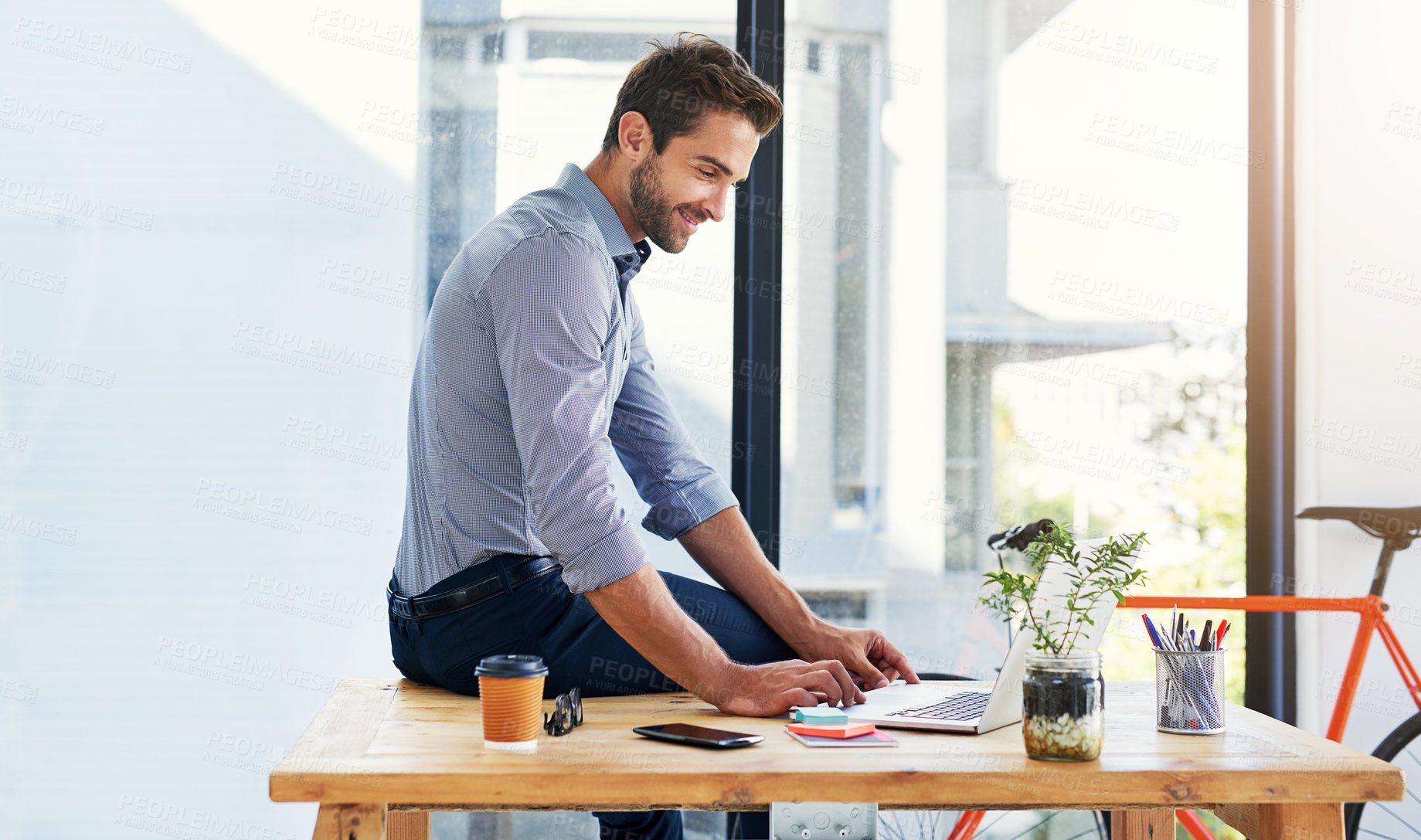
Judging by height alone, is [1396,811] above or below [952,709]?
Answer: below

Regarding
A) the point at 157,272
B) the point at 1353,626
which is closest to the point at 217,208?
the point at 157,272

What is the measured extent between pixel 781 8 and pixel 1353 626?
1782mm

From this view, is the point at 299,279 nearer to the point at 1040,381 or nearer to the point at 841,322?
the point at 841,322

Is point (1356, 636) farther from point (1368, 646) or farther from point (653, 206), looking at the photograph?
point (653, 206)

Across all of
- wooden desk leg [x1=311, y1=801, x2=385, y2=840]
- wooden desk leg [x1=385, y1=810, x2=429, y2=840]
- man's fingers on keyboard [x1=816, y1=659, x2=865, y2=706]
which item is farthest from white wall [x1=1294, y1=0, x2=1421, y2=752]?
wooden desk leg [x1=311, y1=801, x2=385, y2=840]

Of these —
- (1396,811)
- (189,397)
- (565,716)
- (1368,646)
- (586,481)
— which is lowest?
(1396,811)

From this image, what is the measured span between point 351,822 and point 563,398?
0.52m

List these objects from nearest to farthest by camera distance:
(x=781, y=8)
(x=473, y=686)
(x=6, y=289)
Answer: (x=473, y=686) → (x=6, y=289) → (x=781, y=8)

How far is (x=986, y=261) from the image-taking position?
93.0 inches

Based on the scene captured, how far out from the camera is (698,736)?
3.58 feet

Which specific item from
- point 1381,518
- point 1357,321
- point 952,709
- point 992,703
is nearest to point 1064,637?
point 992,703

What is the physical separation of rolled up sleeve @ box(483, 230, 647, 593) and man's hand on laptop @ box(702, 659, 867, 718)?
7.0 inches

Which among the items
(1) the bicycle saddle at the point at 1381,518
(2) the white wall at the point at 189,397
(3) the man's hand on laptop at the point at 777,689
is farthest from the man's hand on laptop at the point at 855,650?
(1) the bicycle saddle at the point at 1381,518

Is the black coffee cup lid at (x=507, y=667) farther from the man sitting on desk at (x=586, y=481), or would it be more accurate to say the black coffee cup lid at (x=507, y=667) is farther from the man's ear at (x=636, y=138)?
the man's ear at (x=636, y=138)
